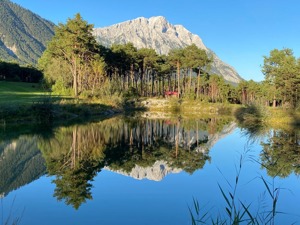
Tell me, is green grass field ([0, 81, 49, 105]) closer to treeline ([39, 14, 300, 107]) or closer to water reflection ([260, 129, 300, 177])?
treeline ([39, 14, 300, 107])

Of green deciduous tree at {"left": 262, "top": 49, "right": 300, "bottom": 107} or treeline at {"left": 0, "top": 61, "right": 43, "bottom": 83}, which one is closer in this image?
green deciduous tree at {"left": 262, "top": 49, "right": 300, "bottom": 107}

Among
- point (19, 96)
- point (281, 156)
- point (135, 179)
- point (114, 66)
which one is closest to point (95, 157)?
point (135, 179)

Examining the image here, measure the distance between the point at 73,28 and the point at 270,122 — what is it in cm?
3223

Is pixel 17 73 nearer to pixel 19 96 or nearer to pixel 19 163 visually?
pixel 19 96

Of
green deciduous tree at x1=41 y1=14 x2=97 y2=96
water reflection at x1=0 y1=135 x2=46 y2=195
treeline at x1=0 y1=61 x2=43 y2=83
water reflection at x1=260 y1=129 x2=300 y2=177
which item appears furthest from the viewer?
treeline at x1=0 y1=61 x2=43 y2=83

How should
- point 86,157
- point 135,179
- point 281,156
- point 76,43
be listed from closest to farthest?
1. point 135,179
2. point 86,157
3. point 281,156
4. point 76,43

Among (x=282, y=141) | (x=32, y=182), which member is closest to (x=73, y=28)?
(x=282, y=141)

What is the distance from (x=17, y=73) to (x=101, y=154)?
69902 mm

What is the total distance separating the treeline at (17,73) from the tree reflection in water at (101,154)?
53.9 m

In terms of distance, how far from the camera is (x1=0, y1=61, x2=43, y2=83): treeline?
75.9m

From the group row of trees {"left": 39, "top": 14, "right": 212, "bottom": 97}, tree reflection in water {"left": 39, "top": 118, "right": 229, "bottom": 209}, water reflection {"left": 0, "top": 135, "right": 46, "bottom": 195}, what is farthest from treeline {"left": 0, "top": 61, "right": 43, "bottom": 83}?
water reflection {"left": 0, "top": 135, "right": 46, "bottom": 195}

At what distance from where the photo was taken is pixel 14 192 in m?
10.6

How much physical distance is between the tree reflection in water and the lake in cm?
5

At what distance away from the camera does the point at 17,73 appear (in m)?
79.3
